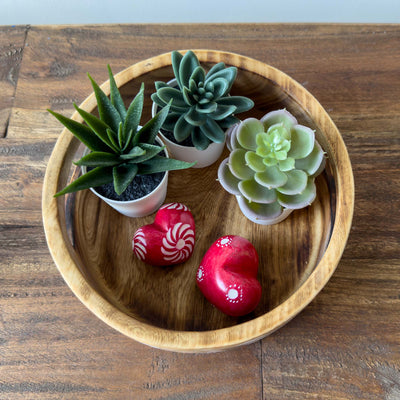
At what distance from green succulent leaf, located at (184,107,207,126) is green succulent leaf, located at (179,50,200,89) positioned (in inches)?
1.3

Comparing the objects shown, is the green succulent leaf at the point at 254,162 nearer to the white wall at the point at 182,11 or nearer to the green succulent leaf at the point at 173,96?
the green succulent leaf at the point at 173,96

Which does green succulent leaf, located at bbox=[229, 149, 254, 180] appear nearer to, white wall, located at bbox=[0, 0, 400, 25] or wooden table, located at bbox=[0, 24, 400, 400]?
wooden table, located at bbox=[0, 24, 400, 400]

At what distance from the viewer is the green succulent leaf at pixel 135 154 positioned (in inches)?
16.8

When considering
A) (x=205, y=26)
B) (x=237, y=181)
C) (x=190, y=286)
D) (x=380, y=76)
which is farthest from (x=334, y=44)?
(x=190, y=286)

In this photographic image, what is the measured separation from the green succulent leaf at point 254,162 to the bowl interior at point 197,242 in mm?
91

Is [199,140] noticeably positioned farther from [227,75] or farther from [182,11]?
[182,11]

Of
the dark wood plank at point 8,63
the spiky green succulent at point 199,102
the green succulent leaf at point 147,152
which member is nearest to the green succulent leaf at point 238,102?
the spiky green succulent at point 199,102

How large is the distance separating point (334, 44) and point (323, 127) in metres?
0.24

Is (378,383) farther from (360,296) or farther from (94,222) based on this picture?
(94,222)

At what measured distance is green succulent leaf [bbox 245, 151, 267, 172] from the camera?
17.6 inches

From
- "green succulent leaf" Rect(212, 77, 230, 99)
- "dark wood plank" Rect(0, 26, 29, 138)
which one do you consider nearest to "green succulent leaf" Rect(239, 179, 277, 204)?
"green succulent leaf" Rect(212, 77, 230, 99)

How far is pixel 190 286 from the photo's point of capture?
509mm

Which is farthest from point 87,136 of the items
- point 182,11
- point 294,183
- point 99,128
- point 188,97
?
point 182,11

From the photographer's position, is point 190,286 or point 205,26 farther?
point 205,26
